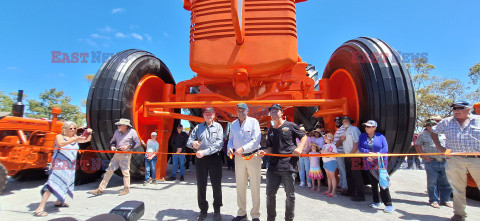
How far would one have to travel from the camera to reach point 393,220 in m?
2.94

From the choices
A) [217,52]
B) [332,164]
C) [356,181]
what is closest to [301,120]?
[332,164]

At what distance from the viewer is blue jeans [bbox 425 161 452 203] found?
12.1ft

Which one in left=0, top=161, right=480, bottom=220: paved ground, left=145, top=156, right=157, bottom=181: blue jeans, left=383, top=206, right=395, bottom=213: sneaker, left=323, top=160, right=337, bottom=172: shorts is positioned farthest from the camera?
left=145, top=156, right=157, bottom=181: blue jeans

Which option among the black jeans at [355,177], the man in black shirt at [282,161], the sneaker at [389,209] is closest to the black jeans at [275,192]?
the man in black shirt at [282,161]

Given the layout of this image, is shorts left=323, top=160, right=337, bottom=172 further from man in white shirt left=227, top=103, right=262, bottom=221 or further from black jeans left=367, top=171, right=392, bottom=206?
man in white shirt left=227, top=103, right=262, bottom=221

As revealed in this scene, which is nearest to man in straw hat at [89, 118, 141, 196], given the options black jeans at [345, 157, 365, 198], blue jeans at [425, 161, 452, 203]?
black jeans at [345, 157, 365, 198]

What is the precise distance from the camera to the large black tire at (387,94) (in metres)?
3.41

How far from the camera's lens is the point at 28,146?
454cm

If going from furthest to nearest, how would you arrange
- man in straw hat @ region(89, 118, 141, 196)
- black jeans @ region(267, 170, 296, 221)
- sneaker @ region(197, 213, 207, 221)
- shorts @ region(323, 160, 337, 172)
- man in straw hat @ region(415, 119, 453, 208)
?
shorts @ region(323, 160, 337, 172) < man in straw hat @ region(89, 118, 141, 196) < man in straw hat @ region(415, 119, 453, 208) < sneaker @ region(197, 213, 207, 221) < black jeans @ region(267, 170, 296, 221)

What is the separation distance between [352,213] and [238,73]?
8.21ft

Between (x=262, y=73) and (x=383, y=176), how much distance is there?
228 centimetres

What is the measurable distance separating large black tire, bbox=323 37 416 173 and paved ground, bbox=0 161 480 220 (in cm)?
73

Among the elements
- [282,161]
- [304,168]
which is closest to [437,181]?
[304,168]

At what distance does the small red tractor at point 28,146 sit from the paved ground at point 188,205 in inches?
18.7
